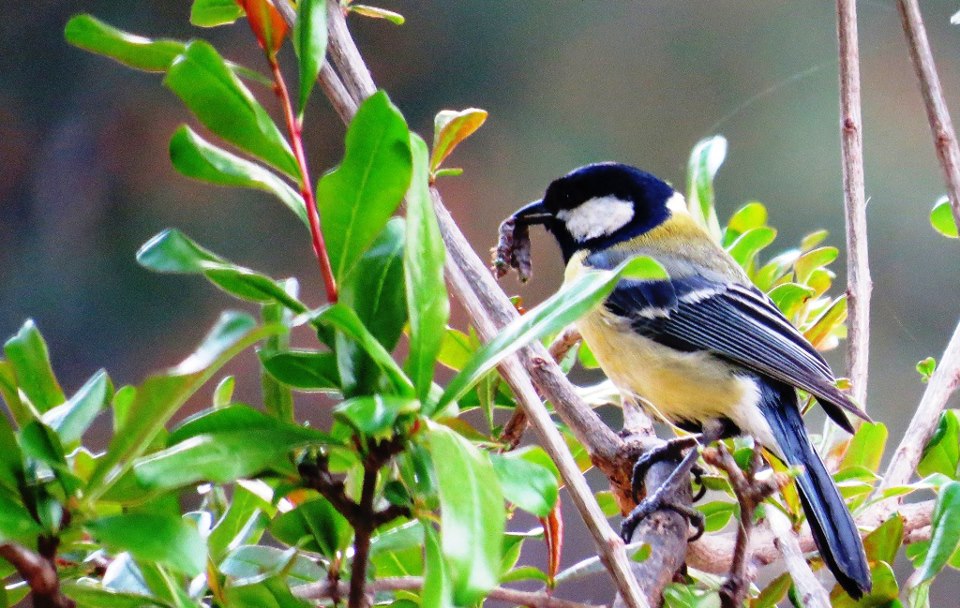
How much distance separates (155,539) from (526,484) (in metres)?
0.14

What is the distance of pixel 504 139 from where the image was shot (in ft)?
6.40

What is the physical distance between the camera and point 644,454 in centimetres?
73

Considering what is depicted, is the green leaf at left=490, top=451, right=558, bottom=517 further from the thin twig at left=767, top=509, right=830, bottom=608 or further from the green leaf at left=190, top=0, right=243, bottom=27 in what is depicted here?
the green leaf at left=190, top=0, right=243, bottom=27

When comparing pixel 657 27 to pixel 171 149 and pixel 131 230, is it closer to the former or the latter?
pixel 131 230

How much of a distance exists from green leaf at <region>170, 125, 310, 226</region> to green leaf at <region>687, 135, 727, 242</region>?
1.89 feet

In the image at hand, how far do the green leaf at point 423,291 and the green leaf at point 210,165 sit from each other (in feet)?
0.20

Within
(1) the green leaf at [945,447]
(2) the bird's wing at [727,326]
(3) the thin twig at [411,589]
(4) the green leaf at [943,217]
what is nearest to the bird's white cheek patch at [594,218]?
(2) the bird's wing at [727,326]

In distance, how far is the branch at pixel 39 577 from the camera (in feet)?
1.10

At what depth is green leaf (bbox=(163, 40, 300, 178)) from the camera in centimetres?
36

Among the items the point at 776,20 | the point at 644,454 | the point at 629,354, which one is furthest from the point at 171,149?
the point at 776,20

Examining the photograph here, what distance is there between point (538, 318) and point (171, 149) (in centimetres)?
16

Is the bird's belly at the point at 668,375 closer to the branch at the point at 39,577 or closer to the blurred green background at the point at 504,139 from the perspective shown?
the branch at the point at 39,577

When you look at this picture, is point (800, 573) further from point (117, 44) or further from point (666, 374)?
point (666, 374)

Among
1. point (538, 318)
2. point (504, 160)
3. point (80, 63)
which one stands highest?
point (80, 63)
